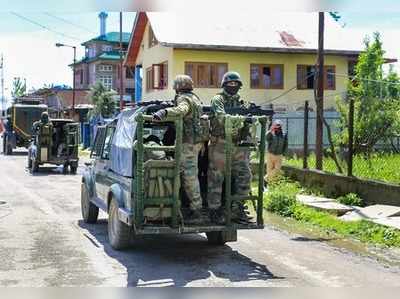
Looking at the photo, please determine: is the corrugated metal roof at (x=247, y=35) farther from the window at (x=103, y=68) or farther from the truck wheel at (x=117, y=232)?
the window at (x=103, y=68)

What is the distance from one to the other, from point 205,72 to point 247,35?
10.0ft

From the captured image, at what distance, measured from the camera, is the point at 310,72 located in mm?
35562

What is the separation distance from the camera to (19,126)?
34875mm

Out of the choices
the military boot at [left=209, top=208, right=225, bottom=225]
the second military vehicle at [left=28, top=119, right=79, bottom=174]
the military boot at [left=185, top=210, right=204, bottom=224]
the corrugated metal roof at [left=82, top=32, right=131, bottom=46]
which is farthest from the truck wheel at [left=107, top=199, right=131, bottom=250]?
the corrugated metal roof at [left=82, top=32, right=131, bottom=46]

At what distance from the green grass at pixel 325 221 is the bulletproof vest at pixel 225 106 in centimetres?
296

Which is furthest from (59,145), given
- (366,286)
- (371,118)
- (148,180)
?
(366,286)

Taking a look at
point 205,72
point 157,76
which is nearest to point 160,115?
point 205,72

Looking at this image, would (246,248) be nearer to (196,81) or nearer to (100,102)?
(196,81)

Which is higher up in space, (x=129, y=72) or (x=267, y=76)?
(x=129, y=72)

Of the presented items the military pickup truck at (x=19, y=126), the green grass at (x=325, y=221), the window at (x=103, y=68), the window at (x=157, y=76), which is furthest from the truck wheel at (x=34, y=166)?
the window at (x=103, y=68)

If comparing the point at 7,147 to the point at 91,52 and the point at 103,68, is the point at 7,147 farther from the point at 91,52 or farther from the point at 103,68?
the point at 91,52

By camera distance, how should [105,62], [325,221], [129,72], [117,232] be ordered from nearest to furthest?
[117,232], [325,221], [129,72], [105,62]

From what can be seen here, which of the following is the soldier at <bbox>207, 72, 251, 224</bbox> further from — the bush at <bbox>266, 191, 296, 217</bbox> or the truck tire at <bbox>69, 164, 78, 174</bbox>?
the truck tire at <bbox>69, 164, 78, 174</bbox>

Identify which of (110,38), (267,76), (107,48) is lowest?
(267,76)
